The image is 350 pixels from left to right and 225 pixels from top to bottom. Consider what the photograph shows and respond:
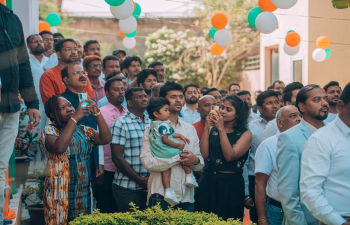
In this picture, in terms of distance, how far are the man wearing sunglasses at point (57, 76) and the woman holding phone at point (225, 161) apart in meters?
2.17

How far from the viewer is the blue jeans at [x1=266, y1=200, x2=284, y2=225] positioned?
3.43 meters

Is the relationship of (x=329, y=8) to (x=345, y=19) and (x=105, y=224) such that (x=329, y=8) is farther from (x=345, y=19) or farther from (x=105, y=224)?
(x=105, y=224)

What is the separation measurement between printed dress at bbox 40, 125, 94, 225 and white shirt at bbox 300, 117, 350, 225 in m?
2.18

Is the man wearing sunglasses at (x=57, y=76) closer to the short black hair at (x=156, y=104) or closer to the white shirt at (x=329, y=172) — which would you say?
the short black hair at (x=156, y=104)

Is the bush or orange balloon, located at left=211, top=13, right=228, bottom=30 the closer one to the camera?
the bush

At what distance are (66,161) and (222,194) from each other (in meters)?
1.76

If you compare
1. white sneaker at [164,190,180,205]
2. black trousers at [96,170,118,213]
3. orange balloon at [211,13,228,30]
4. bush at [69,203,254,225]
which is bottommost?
black trousers at [96,170,118,213]

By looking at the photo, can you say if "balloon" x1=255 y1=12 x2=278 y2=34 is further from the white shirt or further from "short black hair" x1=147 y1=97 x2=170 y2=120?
the white shirt

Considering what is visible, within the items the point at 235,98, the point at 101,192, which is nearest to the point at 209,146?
the point at 235,98

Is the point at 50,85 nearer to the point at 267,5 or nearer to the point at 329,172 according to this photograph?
the point at 329,172

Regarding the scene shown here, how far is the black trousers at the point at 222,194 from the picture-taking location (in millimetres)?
4191

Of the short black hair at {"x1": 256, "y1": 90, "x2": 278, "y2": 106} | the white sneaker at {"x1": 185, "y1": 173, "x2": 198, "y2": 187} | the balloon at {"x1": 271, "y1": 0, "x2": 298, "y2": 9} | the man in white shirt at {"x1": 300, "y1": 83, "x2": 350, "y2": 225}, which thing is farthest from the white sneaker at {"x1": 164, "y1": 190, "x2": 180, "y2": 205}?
the balloon at {"x1": 271, "y1": 0, "x2": 298, "y2": 9}

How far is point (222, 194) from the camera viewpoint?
4180 millimetres

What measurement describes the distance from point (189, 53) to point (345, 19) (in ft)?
38.5
